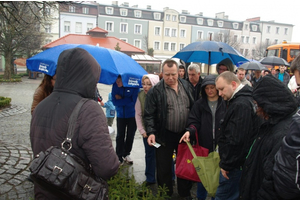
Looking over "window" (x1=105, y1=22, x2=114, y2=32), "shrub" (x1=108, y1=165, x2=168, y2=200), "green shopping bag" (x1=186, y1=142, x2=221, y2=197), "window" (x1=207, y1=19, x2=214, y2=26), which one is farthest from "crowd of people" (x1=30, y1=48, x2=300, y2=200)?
"window" (x1=207, y1=19, x2=214, y2=26)

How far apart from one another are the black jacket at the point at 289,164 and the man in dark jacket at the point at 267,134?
32 cm

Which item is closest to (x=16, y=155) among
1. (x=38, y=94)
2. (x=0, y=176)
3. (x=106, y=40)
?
(x=0, y=176)

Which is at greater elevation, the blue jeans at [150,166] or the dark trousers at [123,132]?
the dark trousers at [123,132]

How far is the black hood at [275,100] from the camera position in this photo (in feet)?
6.70

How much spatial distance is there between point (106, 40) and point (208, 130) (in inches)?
1210

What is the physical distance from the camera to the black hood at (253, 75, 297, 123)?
6.70 feet

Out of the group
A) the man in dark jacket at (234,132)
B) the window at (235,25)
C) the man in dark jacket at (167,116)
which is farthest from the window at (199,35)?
the man in dark jacket at (234,132)

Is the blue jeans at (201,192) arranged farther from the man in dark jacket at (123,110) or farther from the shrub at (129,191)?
the man in dark jacket at (123,110)

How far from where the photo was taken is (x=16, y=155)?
509 cm

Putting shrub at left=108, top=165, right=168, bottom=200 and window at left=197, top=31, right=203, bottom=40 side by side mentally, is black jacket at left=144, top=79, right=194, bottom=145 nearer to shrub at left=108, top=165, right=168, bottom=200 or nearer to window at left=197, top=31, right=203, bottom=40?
shrub at left=108, top=165, right=168, bottom=200

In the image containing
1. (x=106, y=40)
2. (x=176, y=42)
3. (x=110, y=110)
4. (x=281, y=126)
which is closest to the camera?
(x=281, y=126)

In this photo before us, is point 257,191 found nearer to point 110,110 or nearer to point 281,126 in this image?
point 281,126

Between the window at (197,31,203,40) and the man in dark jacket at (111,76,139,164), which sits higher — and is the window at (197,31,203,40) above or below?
above

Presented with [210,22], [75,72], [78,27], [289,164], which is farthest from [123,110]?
[210,22]
